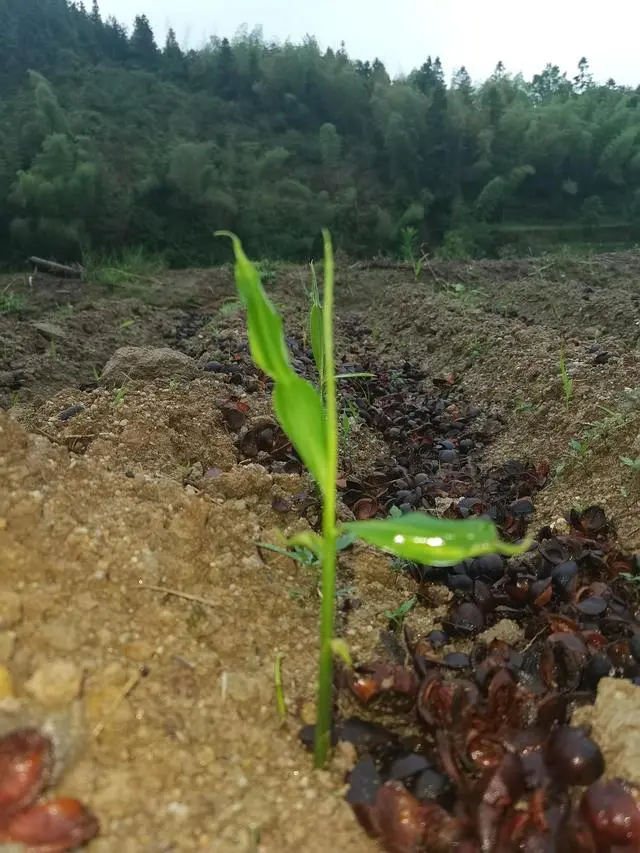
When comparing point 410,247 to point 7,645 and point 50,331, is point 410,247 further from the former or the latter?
Result: point 7,645

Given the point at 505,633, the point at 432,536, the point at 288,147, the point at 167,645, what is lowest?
the point at 505,633

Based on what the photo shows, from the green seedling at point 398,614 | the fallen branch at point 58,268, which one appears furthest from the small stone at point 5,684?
the fallen branch at point 58,268

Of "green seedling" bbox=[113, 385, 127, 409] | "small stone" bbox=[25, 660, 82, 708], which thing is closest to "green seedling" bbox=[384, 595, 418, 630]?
"small stone" bbox=[25, 660, 82, 708]

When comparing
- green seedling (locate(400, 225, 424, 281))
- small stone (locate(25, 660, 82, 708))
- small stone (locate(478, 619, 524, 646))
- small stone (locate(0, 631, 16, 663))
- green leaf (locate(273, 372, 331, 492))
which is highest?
green seedling (locate(400, 225, 424, 281))

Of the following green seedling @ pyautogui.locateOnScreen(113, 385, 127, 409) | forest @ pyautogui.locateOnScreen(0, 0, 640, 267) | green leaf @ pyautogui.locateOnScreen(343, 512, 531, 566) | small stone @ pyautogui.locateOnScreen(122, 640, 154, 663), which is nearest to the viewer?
green leaf @ pyautogui.locateOnScreen(343, 512, 531, 566)

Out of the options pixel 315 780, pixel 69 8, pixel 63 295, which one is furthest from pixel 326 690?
pixel 69 8

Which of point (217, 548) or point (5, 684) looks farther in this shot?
point (217, 548)

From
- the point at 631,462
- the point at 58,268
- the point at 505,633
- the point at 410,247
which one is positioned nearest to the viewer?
the point at 505,633

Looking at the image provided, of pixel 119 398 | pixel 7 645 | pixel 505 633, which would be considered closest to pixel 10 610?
pixel 7 645

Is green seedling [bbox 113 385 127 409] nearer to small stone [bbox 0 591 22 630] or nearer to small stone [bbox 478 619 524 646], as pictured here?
small stone [bbox 0 591 22 630]
